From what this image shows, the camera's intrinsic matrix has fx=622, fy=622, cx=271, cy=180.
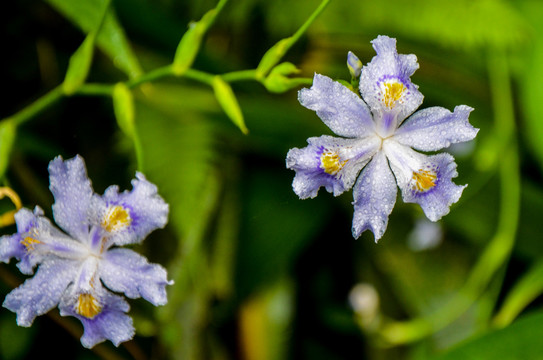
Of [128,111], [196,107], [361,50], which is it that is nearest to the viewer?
[128,111]

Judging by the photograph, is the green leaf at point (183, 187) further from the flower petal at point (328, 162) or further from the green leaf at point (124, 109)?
the flower petal at point (328, 162)

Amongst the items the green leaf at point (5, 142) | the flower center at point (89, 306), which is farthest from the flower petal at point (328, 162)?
the green leaf at point (5, 142)

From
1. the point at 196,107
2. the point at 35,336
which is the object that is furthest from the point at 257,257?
the point at 35,336

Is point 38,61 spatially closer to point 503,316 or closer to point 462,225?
point 462,225

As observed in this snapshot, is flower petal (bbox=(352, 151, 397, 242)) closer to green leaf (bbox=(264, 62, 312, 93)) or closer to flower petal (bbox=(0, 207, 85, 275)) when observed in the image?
green leaf (bbox=(264, 62, 312, 93))

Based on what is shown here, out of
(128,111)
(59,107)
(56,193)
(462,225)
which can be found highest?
(59,107)

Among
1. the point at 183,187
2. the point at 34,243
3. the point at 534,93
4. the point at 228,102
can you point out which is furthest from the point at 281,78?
the point at 534,93
